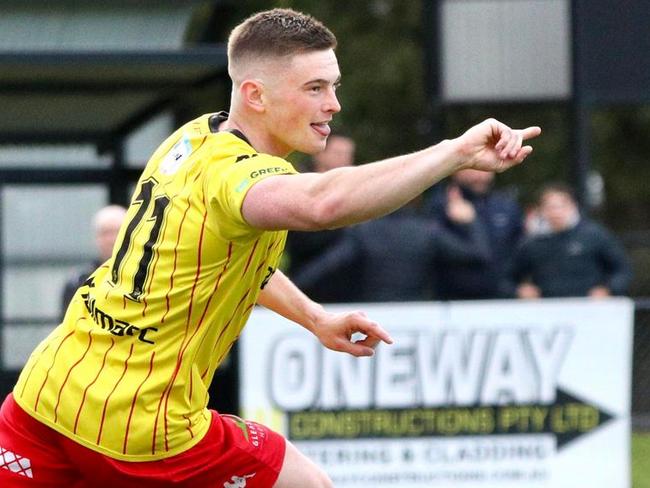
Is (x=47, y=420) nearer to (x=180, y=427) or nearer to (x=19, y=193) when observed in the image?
(x=180, y=427)

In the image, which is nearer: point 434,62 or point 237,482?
point 237,482

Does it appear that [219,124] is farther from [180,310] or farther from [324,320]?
[324,320]

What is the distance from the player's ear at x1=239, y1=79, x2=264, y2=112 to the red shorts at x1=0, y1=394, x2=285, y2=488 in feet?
3.20

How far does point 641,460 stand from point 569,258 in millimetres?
1486

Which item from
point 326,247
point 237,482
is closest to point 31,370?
point 237,482

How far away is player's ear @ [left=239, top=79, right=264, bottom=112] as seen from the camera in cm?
429

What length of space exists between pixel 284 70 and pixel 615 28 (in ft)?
27.8

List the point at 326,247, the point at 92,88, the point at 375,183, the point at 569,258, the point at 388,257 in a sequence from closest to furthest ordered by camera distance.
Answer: the point at 375,183, the point at 388,257, the point at 326,247, the point at 92,88, the point at 569,258

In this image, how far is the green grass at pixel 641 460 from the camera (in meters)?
9.97

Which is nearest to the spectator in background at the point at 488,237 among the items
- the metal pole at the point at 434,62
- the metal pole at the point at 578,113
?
the metal pole at the point at 434,62

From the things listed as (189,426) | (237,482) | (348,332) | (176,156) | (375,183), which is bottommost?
(237,482)

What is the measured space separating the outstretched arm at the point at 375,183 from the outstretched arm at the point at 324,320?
74 cm

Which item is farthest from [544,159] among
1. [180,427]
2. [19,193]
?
[180,427]

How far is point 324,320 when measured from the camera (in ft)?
15.9
